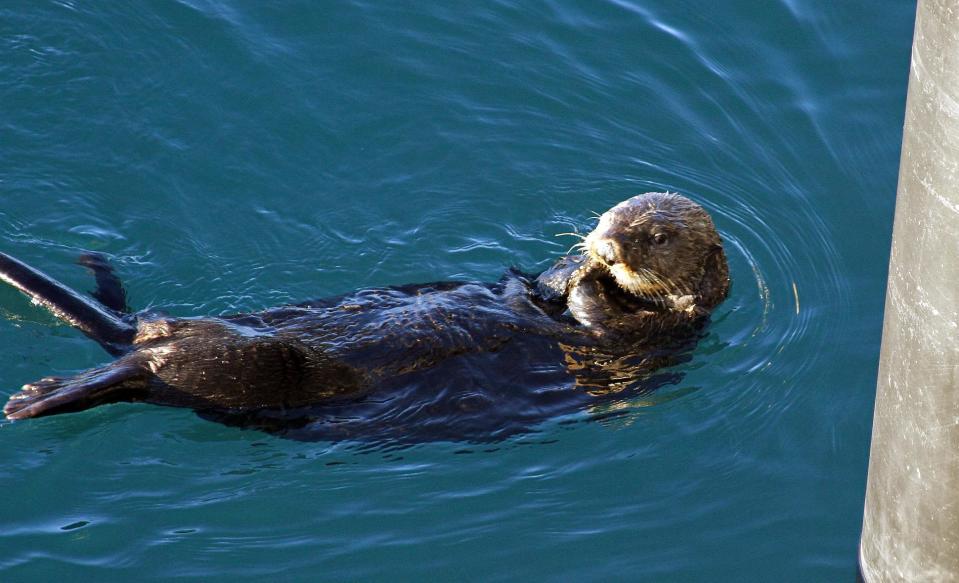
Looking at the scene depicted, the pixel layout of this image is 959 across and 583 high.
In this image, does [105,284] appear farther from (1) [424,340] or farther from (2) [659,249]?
(2) [659,249]

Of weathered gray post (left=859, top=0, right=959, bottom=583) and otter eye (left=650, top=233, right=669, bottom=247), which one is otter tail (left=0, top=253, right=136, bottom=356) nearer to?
otter eye (left=650, top=233, right=669, bottom=247)

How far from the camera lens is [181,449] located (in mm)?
5082

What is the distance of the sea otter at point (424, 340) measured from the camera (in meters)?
4.64

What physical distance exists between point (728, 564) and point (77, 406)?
271 cm

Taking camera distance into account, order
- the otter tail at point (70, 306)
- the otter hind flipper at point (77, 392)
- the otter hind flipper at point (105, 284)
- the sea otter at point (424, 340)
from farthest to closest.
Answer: the otter hind flipper at point (105, 284), the otter tail at point (70, 306), the sea otter at point (424, 340), the otter hind flipper at point (77, 392)

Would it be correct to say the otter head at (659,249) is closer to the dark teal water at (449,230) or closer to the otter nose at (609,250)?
the otter nose at (609,250)

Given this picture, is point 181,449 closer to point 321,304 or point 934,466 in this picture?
point 321,304

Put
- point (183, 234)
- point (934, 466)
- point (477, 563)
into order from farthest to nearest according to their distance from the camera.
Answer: point (183, 234)
point (477, 563)
point (934, 466)

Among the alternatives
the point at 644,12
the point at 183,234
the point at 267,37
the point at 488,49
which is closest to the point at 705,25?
the point at 644,12

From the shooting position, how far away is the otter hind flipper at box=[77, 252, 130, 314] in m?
5.42

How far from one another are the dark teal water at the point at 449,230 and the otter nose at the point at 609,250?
26.2 inches

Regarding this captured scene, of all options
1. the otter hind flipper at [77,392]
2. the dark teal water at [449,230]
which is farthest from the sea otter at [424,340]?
the dark teal water at [449,230]

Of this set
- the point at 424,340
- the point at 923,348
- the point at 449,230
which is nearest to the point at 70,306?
the point at 424,340

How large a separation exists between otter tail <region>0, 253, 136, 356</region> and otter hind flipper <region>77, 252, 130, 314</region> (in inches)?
11.8
